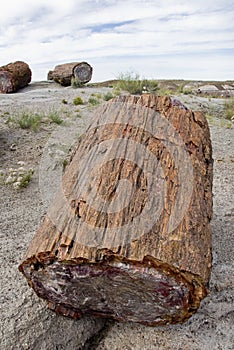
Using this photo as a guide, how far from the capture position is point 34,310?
2.94m

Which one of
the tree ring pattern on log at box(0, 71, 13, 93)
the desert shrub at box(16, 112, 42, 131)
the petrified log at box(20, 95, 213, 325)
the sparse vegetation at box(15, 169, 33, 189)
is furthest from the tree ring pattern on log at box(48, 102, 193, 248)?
the tree ring pattern on log at box(0, 71, 13, 93)

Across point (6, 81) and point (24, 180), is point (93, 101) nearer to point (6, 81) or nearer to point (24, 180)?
point (6, 81)

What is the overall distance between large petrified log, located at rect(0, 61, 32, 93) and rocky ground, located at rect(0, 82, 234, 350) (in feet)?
15.4

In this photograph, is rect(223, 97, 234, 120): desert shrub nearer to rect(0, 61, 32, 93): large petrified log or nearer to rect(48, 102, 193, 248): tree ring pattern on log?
rect(0, 61, 32, 93): large petrified log

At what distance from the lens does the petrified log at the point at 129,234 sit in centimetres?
238

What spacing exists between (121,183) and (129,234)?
0.44 metres

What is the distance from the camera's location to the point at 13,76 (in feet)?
42.0

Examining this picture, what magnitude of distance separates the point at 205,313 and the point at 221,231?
1249mm

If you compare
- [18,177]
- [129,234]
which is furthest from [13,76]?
[129,234]

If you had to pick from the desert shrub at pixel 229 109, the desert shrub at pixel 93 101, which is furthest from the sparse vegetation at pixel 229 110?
the desert shrub at pixel 93 101

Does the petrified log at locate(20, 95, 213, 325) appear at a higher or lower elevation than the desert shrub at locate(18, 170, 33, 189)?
higher

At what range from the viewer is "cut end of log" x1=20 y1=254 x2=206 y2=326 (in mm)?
2369

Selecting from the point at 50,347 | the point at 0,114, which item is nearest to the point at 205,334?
the point at 50,347

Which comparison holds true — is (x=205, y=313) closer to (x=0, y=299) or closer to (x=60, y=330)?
(x=60, y=330)
